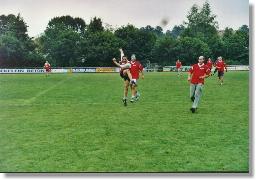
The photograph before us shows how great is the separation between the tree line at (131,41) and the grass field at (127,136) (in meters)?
0.58

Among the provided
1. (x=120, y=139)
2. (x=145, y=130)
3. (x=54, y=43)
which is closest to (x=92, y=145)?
(x=120, y=139)

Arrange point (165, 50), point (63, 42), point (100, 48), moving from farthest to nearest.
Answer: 1. point (63, 42)
2. point (100, 48)
3. point (165, 50)

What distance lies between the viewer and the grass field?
→ 6.99m

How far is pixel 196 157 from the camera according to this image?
7.11 metres

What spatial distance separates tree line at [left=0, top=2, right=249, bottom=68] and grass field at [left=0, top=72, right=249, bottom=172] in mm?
584

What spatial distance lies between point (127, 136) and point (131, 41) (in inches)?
84.2

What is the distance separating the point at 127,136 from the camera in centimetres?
805

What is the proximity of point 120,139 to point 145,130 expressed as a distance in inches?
27.0

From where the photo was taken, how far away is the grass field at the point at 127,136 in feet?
22.9

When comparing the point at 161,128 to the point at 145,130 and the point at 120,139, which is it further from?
the point at 120,139

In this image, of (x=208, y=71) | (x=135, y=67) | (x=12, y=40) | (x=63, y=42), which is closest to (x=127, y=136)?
(x=208, y=71)

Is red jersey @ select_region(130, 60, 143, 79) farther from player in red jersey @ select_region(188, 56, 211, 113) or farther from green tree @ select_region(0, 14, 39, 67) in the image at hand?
green tree @ select_region(0, 14, 39, 67)

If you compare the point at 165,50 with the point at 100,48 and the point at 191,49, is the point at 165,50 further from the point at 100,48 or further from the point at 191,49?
the point at 100,48

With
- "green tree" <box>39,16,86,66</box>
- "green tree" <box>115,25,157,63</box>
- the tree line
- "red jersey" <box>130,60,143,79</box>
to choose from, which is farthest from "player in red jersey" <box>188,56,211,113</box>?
"green tree" <box>39,16,86,66</box>
